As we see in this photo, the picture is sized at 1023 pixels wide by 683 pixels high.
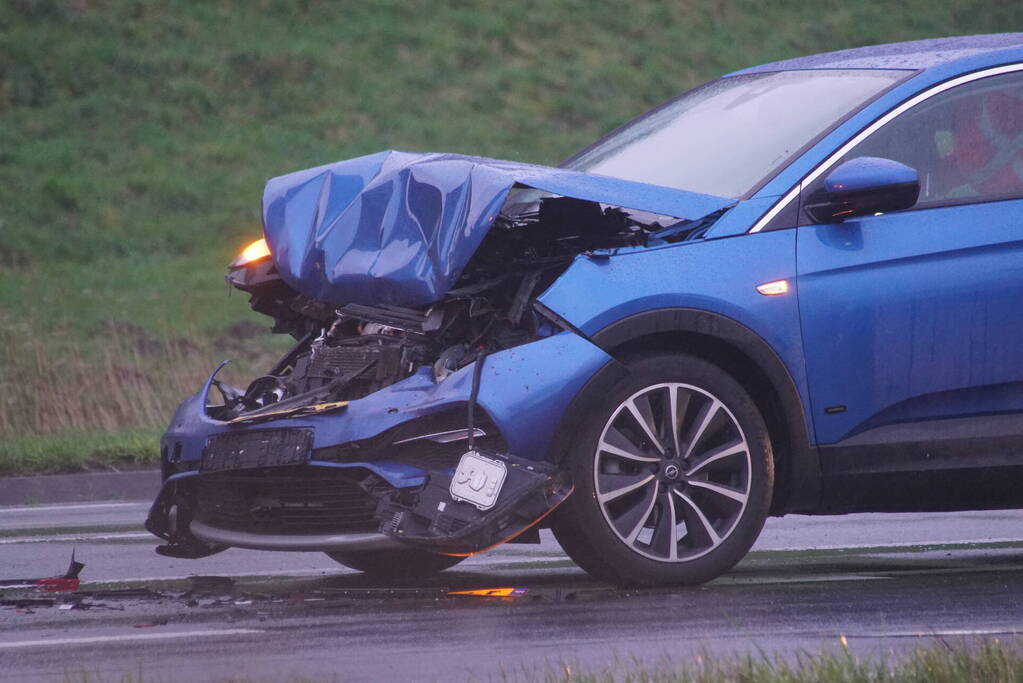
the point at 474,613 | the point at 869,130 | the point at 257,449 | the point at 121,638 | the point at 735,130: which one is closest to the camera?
the point at 121,638

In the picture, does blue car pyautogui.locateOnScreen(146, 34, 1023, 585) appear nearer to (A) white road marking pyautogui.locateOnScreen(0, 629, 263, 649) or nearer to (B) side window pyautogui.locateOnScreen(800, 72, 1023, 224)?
(B) side window pyautogui.locateOnScreen(800, 72, 1023, 224)

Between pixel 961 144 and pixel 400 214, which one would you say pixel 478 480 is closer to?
pixel 400 214

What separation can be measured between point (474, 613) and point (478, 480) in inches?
17.8

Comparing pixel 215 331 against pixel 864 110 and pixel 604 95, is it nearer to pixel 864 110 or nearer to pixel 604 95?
pixel 604 95

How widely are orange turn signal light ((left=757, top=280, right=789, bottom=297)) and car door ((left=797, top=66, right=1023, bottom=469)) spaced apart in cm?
5

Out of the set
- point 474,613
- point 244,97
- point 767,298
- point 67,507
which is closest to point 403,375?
point 474,613

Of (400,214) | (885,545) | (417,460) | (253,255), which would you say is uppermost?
(400,214)

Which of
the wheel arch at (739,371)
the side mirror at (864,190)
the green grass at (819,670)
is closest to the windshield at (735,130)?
the side mirror at (864,190)

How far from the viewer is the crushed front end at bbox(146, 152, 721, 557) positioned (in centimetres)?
575

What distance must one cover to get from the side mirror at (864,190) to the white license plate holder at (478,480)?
1.41 meters

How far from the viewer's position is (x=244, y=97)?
32.6 meters

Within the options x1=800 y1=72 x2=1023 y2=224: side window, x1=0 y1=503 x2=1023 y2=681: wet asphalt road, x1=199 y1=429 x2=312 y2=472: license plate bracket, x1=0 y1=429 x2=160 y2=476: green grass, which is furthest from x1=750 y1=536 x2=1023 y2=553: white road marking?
x1=0 y1=429 x2=160 y2=476: green grass

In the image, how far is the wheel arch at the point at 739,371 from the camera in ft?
19.1

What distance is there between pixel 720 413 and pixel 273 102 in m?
27.2
